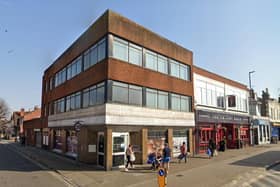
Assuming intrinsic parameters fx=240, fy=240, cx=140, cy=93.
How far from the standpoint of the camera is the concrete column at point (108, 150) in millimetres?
14930

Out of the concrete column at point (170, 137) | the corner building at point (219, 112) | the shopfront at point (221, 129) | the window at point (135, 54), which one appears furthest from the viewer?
the corner building at point (219, 112)

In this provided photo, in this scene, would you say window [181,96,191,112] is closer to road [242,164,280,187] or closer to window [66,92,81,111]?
window [66,92,81,111]

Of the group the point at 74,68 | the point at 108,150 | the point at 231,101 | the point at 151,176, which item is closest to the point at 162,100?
the point at 108,150

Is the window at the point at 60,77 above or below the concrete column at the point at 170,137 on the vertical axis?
above

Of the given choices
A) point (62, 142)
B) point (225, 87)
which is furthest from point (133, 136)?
point (225, 87)

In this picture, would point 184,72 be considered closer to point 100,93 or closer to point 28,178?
point 100,93

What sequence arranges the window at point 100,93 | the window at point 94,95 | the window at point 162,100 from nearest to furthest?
the window at point 100,93, the window at point 94,95, the window at point 162,100

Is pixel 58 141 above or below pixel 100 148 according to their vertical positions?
below

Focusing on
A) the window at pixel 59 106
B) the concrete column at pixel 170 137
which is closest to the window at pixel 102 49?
the concrete column at pixel 170 137

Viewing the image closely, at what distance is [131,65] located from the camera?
1727 cm

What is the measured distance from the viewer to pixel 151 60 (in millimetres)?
19406

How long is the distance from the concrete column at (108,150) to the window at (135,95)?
2922 millimetres

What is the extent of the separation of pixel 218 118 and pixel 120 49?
1600cm

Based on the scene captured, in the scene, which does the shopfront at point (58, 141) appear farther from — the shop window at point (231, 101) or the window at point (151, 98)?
the shop window at point (231, 101)
